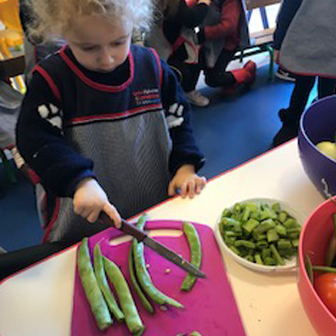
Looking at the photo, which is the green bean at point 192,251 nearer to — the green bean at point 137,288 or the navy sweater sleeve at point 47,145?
the green bean at point 137,288

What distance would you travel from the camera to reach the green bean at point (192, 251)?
0.55m

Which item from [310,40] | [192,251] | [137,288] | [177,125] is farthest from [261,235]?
[310,40]

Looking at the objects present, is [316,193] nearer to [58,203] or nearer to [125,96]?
[125,96]

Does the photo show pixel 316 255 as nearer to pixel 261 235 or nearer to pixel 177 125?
pixel 261 235

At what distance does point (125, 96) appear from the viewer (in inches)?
31.6

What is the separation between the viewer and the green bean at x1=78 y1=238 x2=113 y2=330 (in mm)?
493

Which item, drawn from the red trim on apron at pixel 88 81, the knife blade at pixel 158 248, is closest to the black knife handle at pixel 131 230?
the knife blade at pixel 158 248

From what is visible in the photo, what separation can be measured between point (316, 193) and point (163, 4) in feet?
5.92

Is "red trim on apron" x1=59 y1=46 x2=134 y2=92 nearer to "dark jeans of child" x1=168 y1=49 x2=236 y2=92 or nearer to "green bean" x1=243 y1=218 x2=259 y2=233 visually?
"green bean" x1=243 y1=218 x2=259 y2=233

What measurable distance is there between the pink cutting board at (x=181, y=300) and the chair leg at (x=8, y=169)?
4.58ft

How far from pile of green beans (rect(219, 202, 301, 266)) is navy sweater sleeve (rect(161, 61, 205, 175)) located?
282 millimetres

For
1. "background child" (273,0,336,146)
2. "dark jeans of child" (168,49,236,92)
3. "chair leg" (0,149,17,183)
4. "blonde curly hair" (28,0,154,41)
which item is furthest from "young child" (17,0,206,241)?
"dark jeans of child" (168,49,236,92)

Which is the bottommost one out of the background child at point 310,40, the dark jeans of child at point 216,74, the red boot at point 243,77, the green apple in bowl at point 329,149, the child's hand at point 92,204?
the red boot at point 243,77

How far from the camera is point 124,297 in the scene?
0.53 metres
